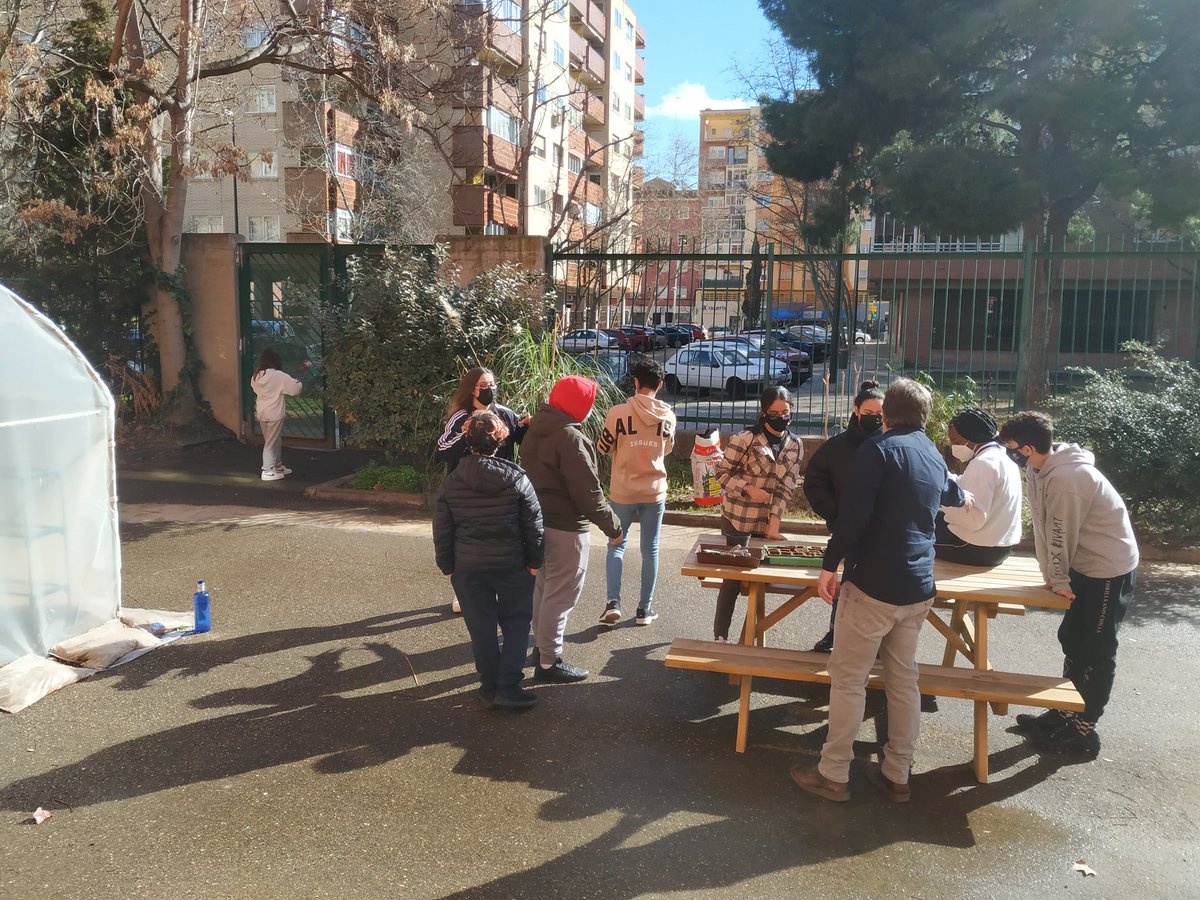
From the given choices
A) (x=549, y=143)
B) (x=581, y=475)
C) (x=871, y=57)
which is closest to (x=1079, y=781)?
(x=581, y=475)

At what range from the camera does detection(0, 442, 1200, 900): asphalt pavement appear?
3723mm

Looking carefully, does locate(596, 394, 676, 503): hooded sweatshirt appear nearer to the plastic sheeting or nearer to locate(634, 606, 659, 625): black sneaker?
locate(634, 606, 659, 625): black sneaker

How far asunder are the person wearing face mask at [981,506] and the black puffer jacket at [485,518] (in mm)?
2195

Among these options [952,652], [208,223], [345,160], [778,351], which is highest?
[345,160]

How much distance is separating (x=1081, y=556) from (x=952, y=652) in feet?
3.59

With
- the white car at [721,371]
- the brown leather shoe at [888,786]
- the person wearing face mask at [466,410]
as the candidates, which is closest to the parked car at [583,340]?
the white car at [721,371]

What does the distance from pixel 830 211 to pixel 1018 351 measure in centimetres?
1561

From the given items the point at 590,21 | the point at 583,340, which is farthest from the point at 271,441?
the point at 590,21

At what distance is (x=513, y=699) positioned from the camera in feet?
16.9

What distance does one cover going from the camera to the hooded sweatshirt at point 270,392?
11.2 metres

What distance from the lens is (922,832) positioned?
4051mm

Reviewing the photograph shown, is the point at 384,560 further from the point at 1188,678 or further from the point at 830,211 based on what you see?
the point at 830,211

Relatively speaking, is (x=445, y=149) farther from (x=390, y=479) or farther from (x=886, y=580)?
(x=886, y=580)

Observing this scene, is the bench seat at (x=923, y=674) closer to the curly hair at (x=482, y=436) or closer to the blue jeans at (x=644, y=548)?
the curly hair at (x=482, y=436)
